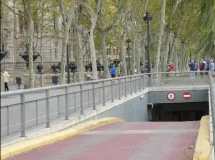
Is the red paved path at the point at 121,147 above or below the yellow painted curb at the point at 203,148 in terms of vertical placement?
below

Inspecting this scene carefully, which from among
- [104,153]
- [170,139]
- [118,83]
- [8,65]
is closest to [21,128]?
[104,153]

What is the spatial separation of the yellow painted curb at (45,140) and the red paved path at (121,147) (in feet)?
0.49

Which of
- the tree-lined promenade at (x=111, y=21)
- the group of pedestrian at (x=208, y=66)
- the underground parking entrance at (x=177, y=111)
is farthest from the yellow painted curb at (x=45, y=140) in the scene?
the group of pedestrian at (x=208, y=66)

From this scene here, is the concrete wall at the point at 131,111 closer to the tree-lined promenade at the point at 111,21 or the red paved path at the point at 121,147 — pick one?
the tree-lined promenade at the point at 111,21

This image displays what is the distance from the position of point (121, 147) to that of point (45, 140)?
1.89 metres

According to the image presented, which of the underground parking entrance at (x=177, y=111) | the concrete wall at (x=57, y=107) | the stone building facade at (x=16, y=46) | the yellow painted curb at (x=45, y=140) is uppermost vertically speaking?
the stone building facade at (x=16, y=46)

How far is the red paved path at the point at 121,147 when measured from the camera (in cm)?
1016

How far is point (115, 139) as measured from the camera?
13031mm

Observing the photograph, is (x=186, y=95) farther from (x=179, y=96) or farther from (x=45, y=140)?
(x=45, y=140)

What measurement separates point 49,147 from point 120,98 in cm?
1234

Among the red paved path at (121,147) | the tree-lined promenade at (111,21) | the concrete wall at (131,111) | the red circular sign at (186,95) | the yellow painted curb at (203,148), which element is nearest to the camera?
the yellow painted curb at (203,148)

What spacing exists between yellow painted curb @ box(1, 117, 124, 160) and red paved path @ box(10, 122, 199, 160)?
0.49 ft

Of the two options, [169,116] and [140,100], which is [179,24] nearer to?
[169,116]

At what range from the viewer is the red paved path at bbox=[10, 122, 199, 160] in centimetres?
1016
